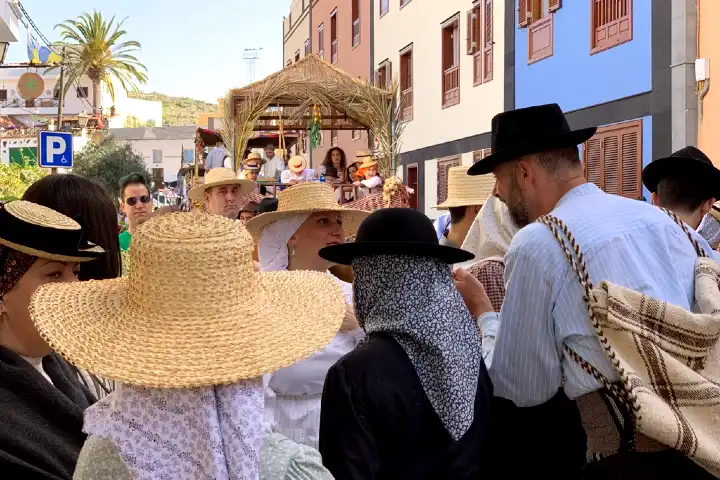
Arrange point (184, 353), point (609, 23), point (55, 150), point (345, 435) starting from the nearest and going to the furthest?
point (184, 353) → point (345, 435) → point (55, 150) → point (609, 23)

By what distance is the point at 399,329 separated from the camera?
2.48 m

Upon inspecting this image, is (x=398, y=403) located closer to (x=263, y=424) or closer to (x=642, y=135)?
(x=263, y=424)

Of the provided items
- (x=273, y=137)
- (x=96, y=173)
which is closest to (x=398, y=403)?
(x=273, y=137)

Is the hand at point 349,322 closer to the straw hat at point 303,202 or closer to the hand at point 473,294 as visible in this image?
the hand at point 473,294

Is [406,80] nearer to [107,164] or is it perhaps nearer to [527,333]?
[527,333]

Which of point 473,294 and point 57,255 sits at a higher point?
point 57,255

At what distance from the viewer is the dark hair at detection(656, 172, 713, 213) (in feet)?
14.8

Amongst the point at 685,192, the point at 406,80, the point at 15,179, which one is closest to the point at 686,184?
the point at 685,192

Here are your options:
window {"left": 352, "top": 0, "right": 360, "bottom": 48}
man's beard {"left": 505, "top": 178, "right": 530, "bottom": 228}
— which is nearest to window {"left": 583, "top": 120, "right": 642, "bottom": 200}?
man's beard {"left": 505, "top": 178, "right": 530, "bottom": 228}

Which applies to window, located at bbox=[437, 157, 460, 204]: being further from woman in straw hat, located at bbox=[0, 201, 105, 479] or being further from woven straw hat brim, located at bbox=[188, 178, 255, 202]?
woman in straw hat, located at bbox=[0, 201, 105, 479]

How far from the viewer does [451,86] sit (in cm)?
1923

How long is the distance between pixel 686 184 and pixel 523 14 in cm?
1140

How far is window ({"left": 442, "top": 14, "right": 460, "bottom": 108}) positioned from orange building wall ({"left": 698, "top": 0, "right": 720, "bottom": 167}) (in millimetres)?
8190

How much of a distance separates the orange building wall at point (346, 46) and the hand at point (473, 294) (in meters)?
21.0
